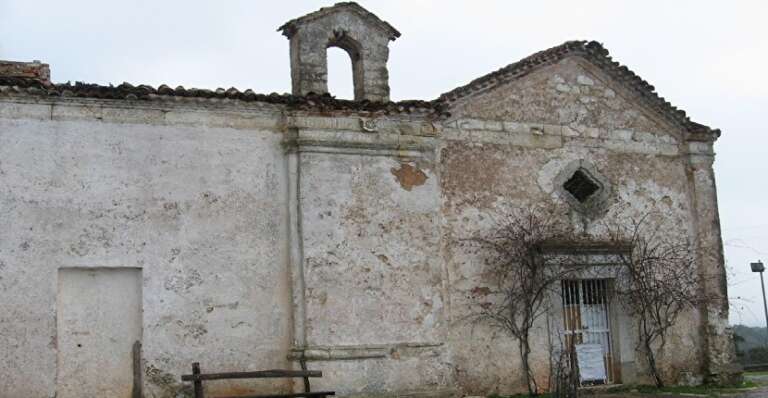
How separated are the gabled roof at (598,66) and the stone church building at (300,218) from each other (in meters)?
0.04

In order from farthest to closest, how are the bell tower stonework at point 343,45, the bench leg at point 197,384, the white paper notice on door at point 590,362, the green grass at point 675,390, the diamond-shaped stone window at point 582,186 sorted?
1. the diamond-shaped stone window at point 582,186
2. the white paper notice on door at point 590,362
3. the green grass at point 675,390
4. the bell tower stonework at point 343,45
5. the bench leg at point 197,384

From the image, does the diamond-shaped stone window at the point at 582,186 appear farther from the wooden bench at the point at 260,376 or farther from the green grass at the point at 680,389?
the wooden bench at the point at 260,376

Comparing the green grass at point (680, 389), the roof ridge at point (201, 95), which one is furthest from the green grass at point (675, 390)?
the roof ridge at point (201, 95)

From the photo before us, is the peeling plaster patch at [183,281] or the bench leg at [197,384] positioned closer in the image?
the bench leg at [197,384]

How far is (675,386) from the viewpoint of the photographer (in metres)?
14.0

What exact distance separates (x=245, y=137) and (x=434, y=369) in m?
3.96

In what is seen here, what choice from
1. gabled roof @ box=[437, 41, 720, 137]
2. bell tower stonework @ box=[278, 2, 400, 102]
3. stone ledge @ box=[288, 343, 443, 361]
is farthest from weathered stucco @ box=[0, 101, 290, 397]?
gabled roof @ box=[437, 41, 720, 137]

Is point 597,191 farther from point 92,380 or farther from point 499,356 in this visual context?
point 92,380

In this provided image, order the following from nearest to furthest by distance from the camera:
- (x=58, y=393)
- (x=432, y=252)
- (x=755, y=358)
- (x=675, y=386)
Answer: (x=58, y=393) → (x=432, y=252) → (x=675, y=386) → (x=755, y=358)

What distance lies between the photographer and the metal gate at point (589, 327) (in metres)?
13.6

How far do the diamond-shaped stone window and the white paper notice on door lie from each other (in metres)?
2.22

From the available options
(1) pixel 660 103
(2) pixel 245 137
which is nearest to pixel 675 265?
(1) pixel 660 103

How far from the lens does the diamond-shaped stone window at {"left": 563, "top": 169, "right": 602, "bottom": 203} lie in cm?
1405

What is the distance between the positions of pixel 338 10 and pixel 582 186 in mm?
4581
